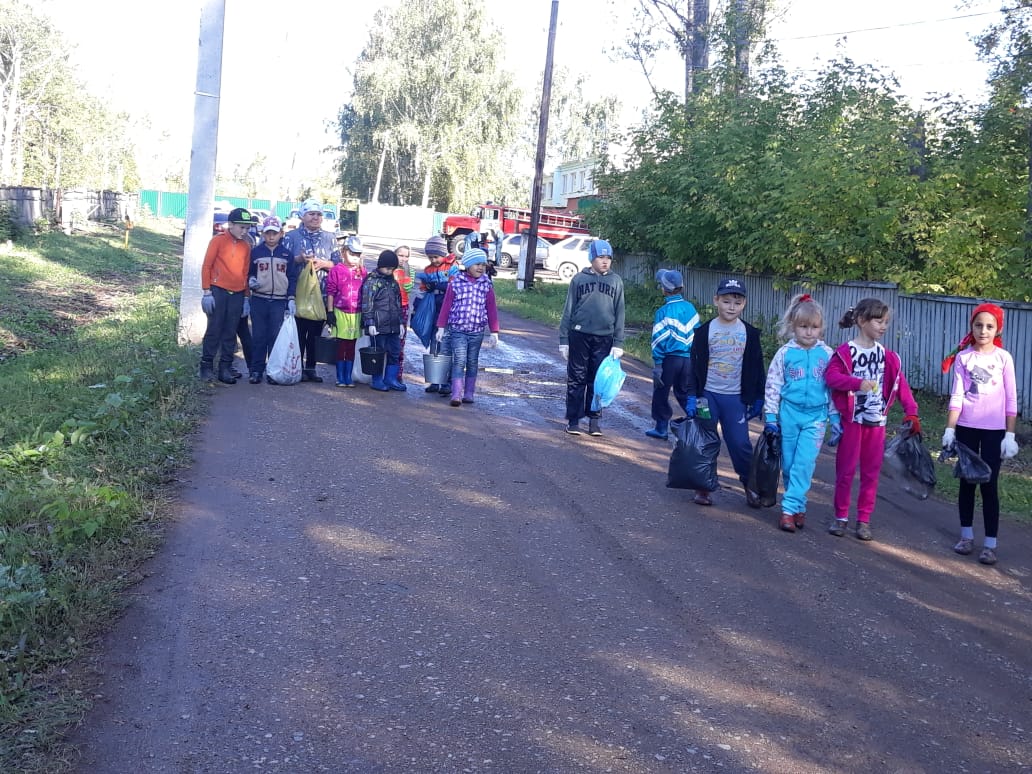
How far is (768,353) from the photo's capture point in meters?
16.8

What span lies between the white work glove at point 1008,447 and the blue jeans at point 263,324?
7.22 meters

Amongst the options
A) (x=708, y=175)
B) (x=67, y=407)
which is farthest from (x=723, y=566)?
(x=708, y=175)

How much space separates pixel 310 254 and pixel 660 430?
426 centimetres

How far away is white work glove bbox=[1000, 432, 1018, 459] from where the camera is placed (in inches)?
267

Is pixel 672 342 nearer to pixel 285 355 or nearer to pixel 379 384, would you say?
pixel 379 384

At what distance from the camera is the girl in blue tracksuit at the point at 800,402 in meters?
7.23

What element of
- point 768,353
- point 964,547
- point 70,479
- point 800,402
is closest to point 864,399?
point 800,402

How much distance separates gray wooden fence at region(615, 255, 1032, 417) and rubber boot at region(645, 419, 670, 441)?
3.80 metres

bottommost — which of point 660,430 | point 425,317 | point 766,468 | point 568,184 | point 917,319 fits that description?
point 660,430

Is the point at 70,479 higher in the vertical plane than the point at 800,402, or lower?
lower

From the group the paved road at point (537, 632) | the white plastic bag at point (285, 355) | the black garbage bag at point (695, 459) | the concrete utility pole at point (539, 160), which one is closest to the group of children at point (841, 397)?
the black garbage bag at point (695, 459)

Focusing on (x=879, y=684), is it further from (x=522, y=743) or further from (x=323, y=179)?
(x=323, y=179)

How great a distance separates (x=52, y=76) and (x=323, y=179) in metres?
46.4

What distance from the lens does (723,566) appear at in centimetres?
632
